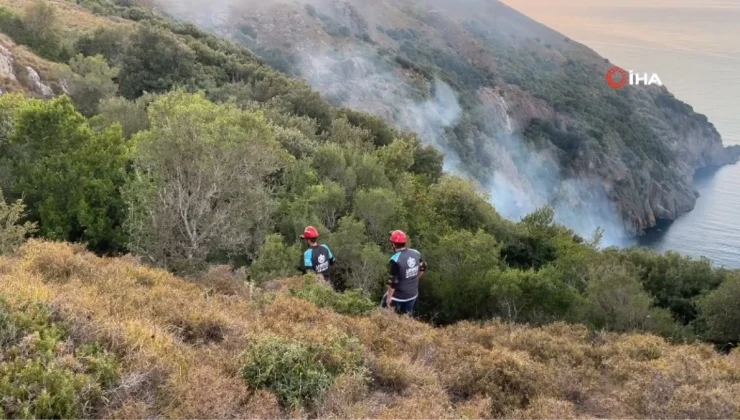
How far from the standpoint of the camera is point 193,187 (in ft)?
39.5

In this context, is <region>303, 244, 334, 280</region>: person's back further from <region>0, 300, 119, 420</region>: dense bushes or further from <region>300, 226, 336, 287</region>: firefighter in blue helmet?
<region>0, 300, 119, 420</region>: dense bushes

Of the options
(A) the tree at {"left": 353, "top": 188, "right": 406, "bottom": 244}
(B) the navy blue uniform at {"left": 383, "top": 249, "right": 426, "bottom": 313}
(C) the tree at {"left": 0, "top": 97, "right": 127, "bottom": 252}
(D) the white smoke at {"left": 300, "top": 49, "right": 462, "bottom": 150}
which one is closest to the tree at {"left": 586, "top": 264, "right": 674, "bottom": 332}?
(A) the tree at {"left": 353, "top": 188, "right": 406, "bottom": 244}

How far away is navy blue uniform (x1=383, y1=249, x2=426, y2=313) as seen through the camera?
10.2 metres

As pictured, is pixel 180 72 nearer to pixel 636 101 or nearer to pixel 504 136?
pixel 504 136

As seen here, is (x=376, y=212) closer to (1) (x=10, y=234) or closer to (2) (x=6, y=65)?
(1) (x=10, y=234)

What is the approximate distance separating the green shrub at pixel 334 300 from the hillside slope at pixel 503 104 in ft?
177

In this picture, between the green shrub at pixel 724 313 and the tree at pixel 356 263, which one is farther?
the green shrub at pixel 724 313

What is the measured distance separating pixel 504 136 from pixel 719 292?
67.7m

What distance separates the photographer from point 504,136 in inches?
3403

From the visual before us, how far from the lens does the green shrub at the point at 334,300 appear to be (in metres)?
8.98

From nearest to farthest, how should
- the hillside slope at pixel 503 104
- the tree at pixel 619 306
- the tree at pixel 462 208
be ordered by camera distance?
the tree at pixel 619 306, the tree at pixel 462 208, the hillside slope at pixel 503 104

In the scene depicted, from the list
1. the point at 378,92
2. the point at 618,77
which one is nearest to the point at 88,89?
the point at 378,92

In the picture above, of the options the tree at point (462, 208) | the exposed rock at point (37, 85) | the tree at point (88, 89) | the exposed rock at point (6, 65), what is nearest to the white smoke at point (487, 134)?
the tree at point (462, 208)

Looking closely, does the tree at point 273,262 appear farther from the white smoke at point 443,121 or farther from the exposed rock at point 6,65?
the white smoke at point 443,121
